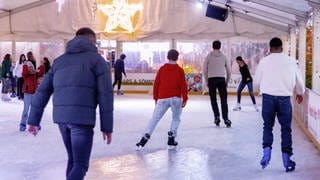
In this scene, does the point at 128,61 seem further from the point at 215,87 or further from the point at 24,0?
the point at 215,87

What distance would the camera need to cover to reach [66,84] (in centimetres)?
388

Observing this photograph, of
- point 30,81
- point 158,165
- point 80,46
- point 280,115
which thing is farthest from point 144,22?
point 80,46

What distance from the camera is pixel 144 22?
1923 centimetres

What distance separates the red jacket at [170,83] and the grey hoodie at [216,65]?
8.23ft

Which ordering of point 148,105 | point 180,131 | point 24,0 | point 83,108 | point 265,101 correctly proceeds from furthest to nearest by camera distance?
point 24,0
point 148,105
point 180,131
point 265,101
point 83,108

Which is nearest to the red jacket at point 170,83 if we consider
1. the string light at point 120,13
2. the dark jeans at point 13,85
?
the dark jeans at point 13,85

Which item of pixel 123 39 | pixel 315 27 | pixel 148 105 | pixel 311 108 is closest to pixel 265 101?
pixel 311 108

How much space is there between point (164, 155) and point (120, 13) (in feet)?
42.7

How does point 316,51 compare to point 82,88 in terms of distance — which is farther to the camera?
point 316,51

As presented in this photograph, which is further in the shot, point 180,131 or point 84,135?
point 180,131

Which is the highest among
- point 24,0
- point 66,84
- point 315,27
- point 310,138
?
point 24,0

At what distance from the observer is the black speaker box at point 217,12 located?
14448mm

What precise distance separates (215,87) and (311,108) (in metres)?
1.82

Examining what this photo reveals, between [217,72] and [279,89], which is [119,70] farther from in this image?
[279,89]
